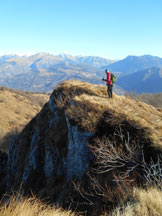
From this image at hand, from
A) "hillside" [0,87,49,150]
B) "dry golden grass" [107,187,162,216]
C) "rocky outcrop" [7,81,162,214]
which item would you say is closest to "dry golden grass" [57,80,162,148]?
"rocky outcrop" [7,81,162,214]

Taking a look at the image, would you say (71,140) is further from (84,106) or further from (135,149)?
(135,149)

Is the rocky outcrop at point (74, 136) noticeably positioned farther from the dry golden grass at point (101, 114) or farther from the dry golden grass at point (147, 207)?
the dry golden grass at point (147, 207)

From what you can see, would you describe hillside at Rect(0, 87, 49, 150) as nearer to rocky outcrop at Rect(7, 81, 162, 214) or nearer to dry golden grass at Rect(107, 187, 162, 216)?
rocky outcrop at Rect(7, 81, 162, 214)

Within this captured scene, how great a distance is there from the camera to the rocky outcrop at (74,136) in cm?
1123

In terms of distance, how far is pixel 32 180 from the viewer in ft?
55.9

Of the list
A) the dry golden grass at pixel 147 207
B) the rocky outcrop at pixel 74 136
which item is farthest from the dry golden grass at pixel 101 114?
the dry golden grass at pixel 147 207

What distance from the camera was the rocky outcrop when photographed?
11.2 metres

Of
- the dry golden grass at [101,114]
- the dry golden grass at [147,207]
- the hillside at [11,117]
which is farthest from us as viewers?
the hillside at [11,117]

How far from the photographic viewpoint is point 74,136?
12836 millimetres

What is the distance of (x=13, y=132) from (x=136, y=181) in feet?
253

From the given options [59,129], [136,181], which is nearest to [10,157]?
[59,129]

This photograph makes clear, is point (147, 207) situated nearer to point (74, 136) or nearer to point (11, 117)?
point (74, 136)

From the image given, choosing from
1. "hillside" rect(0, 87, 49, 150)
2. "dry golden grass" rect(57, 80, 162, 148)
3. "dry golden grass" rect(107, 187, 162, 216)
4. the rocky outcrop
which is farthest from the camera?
"hillside" rect(0, 87, 49, 150)

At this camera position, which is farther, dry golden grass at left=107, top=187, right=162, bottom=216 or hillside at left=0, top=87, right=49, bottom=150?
hillside at left=0, top=87, right=49, bottom=150
